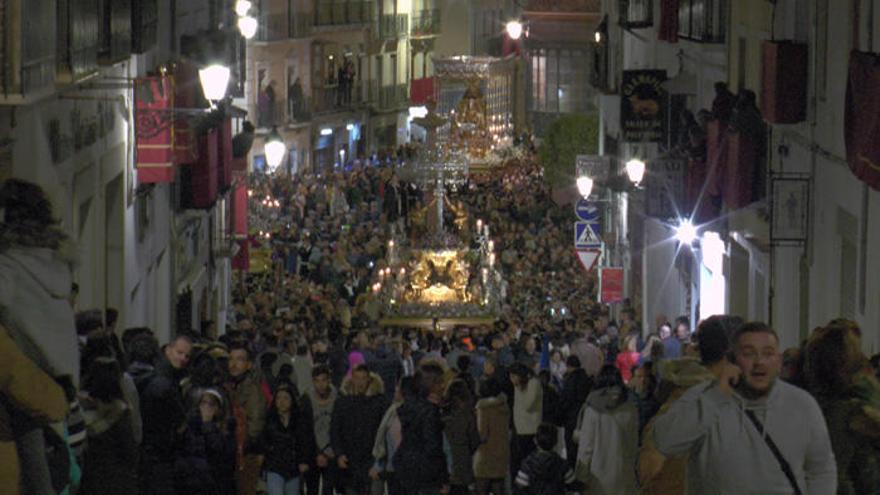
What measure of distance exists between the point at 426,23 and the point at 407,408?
69.5 metres

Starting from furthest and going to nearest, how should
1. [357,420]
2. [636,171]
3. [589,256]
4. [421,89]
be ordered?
[421,89] → [589,256] → [636,171] → [357,420]

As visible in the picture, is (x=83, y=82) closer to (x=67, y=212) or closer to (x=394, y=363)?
(x=67, y=212)

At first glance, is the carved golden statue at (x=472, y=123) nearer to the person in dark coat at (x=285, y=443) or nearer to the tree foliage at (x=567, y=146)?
the tree foliage at (x=567, y=146)

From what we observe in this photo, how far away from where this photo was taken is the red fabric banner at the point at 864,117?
16.8m

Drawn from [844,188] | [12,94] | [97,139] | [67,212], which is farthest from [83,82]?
[844,188]

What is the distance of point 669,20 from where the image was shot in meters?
33.0

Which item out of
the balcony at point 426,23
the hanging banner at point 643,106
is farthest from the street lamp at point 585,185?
the balcony at point 426,23

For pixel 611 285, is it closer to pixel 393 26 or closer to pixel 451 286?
pixel 451 286

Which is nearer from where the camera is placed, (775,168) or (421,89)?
(775,168)

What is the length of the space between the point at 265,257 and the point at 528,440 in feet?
90.3

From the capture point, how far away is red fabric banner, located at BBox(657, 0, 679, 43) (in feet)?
107

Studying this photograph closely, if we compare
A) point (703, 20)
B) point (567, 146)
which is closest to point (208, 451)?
point (703, 20)

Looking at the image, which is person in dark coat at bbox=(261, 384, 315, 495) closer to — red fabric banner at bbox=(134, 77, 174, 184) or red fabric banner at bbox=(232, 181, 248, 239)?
red fabric banner at bbox=(134, 77, 174, 184)

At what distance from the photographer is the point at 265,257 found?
45969 mm
